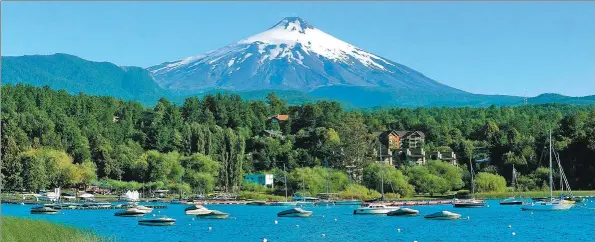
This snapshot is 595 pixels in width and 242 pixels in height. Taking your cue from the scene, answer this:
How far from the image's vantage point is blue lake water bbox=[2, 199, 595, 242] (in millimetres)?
42844

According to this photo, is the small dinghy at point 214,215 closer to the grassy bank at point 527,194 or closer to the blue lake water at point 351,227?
the blue lake water at point 351,227

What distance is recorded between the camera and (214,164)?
91.6 metres

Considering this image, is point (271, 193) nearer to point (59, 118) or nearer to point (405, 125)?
point (59, 118)

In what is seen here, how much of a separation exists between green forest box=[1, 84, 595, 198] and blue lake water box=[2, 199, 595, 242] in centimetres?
1936

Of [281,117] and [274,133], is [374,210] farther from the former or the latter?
[281,117]

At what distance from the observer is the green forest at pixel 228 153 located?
8581cm

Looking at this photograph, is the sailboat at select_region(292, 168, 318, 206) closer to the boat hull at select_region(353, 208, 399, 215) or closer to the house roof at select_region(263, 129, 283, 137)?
→ the boat hull at select_region(353, 208, 399, 215)

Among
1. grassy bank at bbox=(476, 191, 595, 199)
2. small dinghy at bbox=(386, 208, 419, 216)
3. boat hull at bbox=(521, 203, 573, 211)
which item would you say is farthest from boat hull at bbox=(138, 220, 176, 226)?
grassy bank at bbox=(476, 191, 595, 199)

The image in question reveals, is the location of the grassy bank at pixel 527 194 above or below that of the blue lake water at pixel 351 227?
above

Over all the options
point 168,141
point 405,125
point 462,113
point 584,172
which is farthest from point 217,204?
point 462,113

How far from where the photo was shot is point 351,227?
50312mm

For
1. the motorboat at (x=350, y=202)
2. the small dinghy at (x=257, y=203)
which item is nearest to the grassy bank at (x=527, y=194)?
Result: the motorboat at (x=350, y=202)

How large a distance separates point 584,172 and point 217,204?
121 ft

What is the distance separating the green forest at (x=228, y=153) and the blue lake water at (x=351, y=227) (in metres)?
19.4
